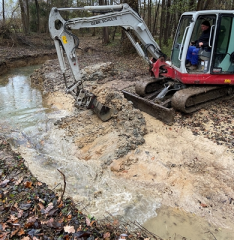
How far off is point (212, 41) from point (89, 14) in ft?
72.4

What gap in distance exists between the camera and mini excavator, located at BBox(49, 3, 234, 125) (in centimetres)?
553

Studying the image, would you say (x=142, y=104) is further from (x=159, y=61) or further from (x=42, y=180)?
(x=42, y=180)

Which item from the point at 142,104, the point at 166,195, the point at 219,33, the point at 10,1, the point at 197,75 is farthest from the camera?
the point at 10,1

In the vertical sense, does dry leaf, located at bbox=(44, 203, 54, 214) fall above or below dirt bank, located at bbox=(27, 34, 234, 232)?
above

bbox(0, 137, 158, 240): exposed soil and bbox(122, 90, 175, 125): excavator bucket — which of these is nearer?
bbox(0, 137, 158, 240): exposed soil

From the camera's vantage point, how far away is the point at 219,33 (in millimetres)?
5695

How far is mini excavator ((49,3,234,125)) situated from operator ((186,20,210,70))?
113mm

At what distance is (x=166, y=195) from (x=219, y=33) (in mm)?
4201

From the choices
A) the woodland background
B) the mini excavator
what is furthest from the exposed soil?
the woodland background

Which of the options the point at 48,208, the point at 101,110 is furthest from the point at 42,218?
the point at 101,110

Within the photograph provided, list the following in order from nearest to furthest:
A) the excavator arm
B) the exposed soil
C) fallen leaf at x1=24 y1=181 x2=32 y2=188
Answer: the exposed soil → fallen leaf at x1=24 y1=181 x2=32 y2=188 → the excavator arm

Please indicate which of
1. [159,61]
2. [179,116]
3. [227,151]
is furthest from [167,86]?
[227,151]

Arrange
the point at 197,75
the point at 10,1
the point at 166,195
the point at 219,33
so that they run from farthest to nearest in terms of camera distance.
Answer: the point at 10,1 → the point at 197,75 → the point at 219,33 → the point at 166,195

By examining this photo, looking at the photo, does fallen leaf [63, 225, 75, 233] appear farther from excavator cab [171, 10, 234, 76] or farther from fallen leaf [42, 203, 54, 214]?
excavator cab [171, 10, 234, 76]
